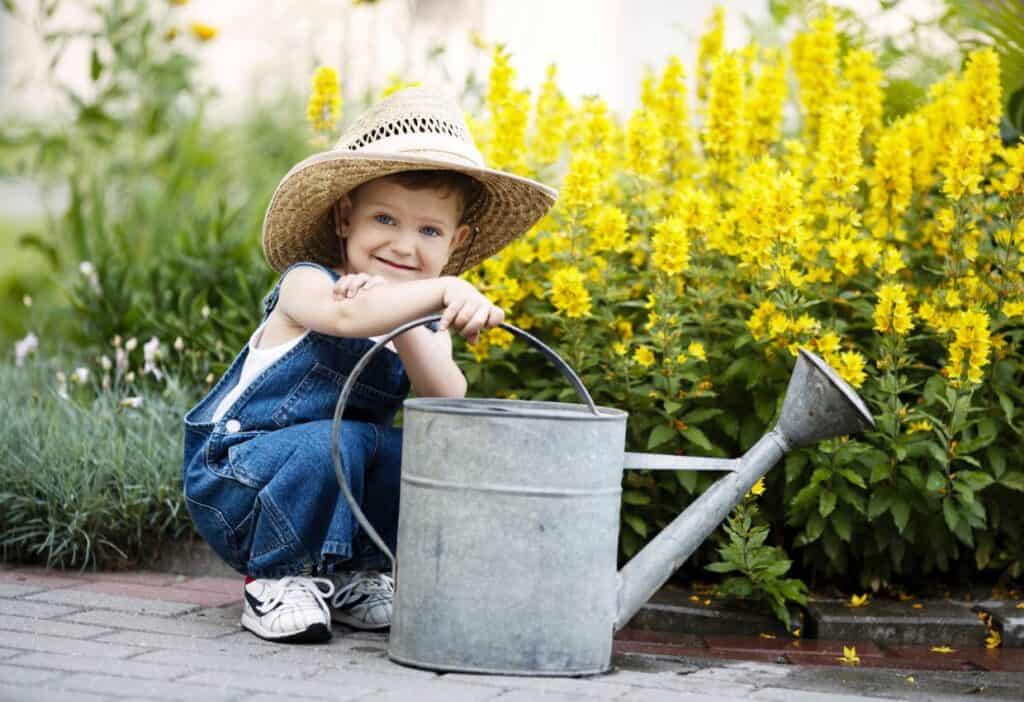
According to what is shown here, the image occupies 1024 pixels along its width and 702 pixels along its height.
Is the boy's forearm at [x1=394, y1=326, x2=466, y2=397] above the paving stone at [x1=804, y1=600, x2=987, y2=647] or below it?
above

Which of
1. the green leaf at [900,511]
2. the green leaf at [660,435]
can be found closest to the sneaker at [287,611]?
the green leaf at [660,435]

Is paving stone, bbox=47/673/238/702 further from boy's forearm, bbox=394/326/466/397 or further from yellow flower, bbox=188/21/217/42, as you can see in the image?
yellow flower, bbox=188/21/217/42

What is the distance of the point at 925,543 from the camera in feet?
10.8

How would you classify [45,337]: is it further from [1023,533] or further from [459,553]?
[1023,533]

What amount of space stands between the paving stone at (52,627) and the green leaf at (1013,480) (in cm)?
199

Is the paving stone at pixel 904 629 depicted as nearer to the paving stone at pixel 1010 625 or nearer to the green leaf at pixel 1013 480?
the paving stone at pixel 1010 625

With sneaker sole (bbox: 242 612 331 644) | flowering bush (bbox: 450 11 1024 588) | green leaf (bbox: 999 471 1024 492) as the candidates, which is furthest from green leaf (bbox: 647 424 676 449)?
sneaker sole (bbox: 242 612 331 644)

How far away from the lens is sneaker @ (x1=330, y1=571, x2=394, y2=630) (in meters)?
2.95

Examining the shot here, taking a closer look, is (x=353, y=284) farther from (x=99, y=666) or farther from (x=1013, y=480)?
(x=1013, y=480)

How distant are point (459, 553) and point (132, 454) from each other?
1.43m

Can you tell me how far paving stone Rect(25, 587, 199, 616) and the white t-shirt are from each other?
0.43m

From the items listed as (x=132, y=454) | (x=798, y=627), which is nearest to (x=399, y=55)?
(x=132, y=454)

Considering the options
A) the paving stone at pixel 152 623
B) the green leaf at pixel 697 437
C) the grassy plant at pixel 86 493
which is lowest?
the paving stone at pixel 152 623

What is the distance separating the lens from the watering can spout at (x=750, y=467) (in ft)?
8.64
